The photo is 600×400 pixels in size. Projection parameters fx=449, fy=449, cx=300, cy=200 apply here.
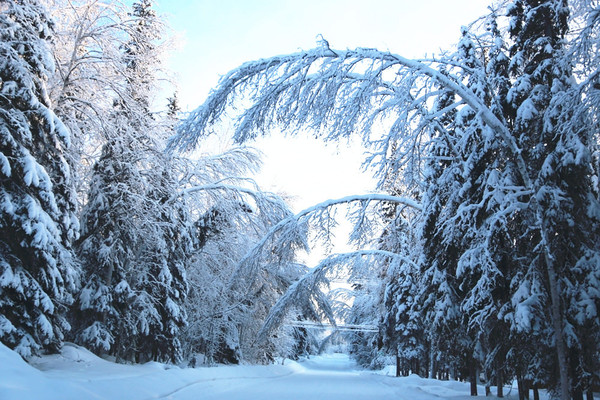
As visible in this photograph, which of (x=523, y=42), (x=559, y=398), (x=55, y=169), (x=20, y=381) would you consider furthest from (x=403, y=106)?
(x=55, y=169)

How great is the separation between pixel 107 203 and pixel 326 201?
21.6 feet

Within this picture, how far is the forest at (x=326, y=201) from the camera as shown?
722cm

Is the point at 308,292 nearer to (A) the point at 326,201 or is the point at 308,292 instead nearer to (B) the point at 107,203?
(A) the point at 326,201

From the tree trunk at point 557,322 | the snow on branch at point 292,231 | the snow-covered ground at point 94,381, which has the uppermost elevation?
the snow on branch at point 292,231

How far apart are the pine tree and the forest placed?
43mm

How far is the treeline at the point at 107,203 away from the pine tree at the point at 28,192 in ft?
0.08

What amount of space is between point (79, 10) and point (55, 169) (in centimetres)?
499

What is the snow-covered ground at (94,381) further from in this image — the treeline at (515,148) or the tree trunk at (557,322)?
the tree trunk at (557,322)

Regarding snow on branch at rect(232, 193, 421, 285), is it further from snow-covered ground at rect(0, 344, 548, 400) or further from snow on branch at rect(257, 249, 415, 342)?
snow-covered ground at rect(0, 344, 548, 400)

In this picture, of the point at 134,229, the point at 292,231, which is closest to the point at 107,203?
the point at 134,229

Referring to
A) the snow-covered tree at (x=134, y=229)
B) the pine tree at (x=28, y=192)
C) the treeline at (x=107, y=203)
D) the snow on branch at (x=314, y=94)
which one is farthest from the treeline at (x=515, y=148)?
the snow-covered tree at (x=134, y=229)

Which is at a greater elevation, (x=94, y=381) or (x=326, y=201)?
(x=326, y=201)

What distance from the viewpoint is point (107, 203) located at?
13.5 meters

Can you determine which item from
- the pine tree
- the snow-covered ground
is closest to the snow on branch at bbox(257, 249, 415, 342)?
the snow-covered ground
